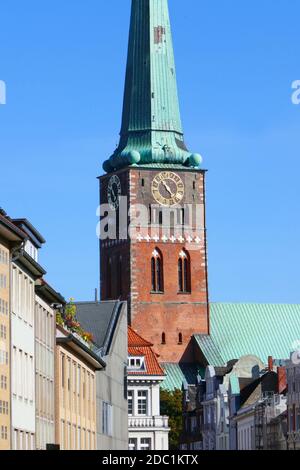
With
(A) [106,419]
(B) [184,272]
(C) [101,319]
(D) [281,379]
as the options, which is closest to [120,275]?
(B) [184,272]

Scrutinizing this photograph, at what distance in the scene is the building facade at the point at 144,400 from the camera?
403ft

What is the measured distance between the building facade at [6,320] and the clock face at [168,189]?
128m

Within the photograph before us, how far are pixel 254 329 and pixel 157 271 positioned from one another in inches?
819

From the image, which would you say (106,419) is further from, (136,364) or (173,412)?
(173,412)

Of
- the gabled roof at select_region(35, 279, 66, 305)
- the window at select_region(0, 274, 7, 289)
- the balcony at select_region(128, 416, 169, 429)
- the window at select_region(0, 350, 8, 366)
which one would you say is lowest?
the window at select_region(0, 350, 8, 366)

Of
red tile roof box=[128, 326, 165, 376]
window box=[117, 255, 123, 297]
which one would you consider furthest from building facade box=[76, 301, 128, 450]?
window box=[117, 255, 123, 297]

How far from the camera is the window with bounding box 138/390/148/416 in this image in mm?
124812

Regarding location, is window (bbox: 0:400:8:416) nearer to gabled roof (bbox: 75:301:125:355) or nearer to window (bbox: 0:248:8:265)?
window (bbox: 0:248:8:265)

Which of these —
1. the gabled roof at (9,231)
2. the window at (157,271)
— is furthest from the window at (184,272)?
the gabled roof at (9,231)

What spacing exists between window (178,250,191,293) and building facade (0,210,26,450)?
12674 centimetres

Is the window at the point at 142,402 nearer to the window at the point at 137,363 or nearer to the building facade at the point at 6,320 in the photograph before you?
the window at the point at 137,363

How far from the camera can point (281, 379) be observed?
14575 cm

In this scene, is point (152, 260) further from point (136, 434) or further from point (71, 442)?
point (71, 442)

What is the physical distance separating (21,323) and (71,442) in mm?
16615
